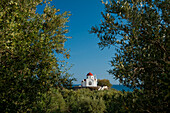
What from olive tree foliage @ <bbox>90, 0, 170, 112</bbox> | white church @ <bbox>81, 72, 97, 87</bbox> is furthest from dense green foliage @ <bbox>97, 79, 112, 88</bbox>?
olive tree foliage @ <bbox>90, 0, 170, 112</bbox>

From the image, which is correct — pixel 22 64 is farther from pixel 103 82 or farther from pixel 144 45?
pixel 103 82

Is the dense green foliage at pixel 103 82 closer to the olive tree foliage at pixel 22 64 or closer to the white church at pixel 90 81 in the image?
the white church at pixel 90 81

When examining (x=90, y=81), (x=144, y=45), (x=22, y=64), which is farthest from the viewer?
(x=90, y=81)

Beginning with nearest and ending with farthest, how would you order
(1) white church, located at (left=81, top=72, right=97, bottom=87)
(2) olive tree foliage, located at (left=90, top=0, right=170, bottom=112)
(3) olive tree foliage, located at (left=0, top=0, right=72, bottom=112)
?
(2) olive tree foliage, located at (left=90, top=0, right=170, bottom=112), (3) olive tree foliage, located at (left=0, top=0, right=72, bottom=112), (1) white church, located at (left=81, top=72, right=97, bottom=87)

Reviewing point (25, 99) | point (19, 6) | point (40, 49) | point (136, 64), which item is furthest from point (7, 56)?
point (136, 64)

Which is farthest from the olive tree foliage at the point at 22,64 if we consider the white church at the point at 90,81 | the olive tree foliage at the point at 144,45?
the white church at the point at 90,81

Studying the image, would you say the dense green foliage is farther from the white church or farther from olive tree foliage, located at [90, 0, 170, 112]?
olive tree foliage, located at [90, 0, 170, 112]

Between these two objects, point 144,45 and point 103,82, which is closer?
point 144,45

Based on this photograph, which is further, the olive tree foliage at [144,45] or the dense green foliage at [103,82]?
the dense green foliage at [103,82]

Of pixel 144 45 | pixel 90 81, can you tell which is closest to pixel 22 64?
pixel 144 45

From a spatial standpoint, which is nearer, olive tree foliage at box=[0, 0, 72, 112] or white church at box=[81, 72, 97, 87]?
olive tree foliage at box=[0, 0, 72, 112]

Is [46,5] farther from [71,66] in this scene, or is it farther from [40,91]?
[40,91]

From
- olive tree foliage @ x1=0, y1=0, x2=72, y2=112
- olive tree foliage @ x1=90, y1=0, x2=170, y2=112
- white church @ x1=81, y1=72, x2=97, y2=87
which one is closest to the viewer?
olive tree foliage @ x1=90, y1=0, x2=170, y2=112

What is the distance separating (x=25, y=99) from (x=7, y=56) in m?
2.41
